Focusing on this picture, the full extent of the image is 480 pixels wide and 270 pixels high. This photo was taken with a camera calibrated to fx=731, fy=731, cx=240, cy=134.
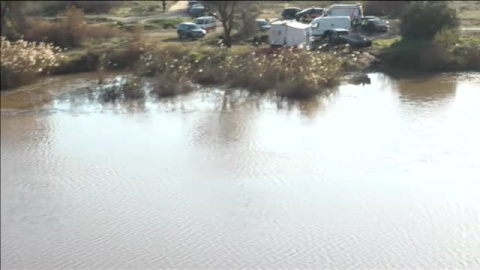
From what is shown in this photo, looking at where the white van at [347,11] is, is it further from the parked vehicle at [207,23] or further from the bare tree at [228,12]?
the bare tree at [228,12]

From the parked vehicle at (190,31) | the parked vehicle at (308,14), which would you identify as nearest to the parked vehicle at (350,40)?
the parked vehicle at (190,31)

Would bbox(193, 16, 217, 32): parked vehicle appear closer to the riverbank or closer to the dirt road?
the dirt road

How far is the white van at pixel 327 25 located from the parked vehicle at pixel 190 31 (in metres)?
3.41

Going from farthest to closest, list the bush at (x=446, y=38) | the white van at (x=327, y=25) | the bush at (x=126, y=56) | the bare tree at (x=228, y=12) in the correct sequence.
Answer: the white van at (x=327, y=25), the bare tree at (x=228, y=12), the bush at (x=446, y=38), the bush at (x=126, y=56)

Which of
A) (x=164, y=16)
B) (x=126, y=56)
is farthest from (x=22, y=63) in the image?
(x=164, y=16)

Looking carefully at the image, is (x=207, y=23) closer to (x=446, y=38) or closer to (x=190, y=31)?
(x=190, y=31)

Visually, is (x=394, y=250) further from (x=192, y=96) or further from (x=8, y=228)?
(x=192, y=96)

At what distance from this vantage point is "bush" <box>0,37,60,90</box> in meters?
13.5

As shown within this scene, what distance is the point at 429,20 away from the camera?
19.5 meters

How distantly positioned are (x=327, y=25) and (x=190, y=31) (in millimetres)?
4161

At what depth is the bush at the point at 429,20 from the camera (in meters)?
19.5

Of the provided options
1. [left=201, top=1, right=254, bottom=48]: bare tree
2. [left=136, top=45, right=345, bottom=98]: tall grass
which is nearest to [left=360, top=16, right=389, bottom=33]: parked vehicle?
[left=201, top=1, right=254, bottom=48]: bare tree

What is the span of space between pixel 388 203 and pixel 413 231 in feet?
2.71

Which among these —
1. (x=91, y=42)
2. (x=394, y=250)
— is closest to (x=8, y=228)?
(x=394, y=250)
